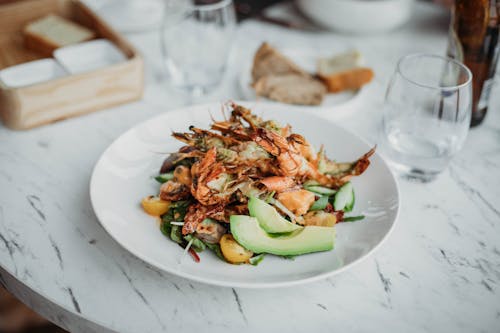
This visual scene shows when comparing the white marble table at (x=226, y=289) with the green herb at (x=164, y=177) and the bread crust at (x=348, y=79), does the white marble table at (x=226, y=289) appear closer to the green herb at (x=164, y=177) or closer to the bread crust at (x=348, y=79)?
the green herb at (x=164, y=177)

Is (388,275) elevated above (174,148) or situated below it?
below

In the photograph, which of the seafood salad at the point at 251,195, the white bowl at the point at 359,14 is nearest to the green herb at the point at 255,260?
the seafood salad at the point at 251,195

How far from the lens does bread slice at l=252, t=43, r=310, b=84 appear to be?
171 centimetres

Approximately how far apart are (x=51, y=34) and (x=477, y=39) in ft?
4.16

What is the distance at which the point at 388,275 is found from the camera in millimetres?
1132

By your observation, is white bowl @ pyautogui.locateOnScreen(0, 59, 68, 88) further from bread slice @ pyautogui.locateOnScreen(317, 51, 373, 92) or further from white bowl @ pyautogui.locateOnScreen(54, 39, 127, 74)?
bread slice @ pyautogui.locateOnScreen(317, 51, 373, 92)

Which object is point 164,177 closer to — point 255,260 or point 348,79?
point 255,260

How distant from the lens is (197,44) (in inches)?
70.3

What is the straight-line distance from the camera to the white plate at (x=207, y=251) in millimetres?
1021

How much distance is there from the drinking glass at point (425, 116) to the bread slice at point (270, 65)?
375mm

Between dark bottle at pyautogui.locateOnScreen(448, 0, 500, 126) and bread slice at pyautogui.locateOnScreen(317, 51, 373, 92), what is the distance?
10.2 inches

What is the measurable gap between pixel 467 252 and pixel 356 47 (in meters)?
A: 0.99

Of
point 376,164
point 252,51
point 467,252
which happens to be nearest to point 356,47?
point 252,51

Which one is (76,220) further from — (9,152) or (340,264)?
(340,264)
